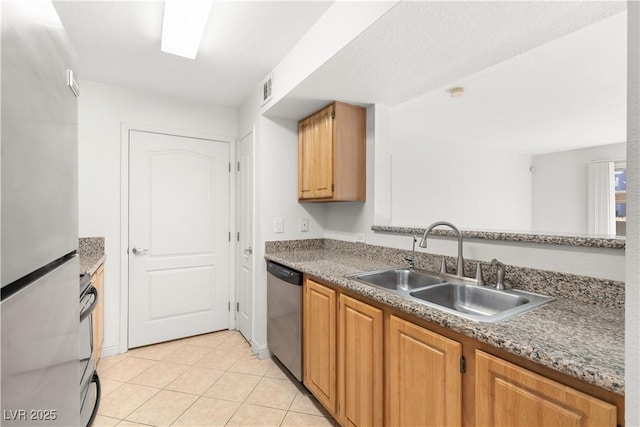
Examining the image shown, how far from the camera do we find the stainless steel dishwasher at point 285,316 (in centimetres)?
207

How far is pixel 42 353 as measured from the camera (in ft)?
1.95

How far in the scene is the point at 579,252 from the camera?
125 cm

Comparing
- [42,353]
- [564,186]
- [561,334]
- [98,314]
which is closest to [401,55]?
[561,334]

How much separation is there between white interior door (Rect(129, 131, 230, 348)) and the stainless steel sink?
6.28ft

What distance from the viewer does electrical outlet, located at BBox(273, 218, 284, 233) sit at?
2.68 metres

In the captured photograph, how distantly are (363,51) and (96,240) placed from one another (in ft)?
8.79

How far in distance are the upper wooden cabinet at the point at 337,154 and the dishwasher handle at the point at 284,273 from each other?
0.64 meters

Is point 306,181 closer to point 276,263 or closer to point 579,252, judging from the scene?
point 276,263

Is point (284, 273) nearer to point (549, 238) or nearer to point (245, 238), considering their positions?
point (245, 238)

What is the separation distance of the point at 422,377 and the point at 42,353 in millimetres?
1179

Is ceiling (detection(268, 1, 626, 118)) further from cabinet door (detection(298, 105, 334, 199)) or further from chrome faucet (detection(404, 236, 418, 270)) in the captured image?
chrome faucet (detection(404, 236, 418, 270))

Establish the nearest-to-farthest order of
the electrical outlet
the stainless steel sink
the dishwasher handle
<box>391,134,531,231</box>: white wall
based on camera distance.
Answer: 1. the stainless steel sink
2. the dishwasher handle
3. the electrical outlet
4. <box>391,134,531,231</box>: white wall

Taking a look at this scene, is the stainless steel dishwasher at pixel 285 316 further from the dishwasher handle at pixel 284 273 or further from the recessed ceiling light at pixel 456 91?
the recessed ceiling light at pixel 456 91

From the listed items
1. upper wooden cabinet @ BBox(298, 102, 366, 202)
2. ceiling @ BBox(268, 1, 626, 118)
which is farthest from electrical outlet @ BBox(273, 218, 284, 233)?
ceiling @ BBox(268, 1, 626, 118)
